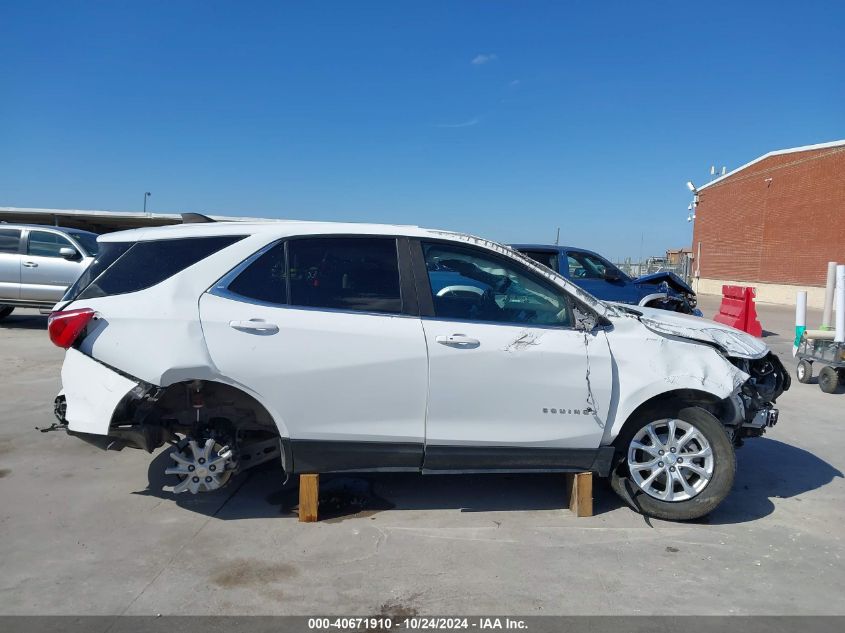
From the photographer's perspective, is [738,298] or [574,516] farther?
[738,298]

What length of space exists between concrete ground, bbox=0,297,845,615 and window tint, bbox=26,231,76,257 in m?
8.05

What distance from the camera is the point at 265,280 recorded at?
3975 mm

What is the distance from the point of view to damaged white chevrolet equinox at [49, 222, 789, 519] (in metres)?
3.84

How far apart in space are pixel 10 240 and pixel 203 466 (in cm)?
1061

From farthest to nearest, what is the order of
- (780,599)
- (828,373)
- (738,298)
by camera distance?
(738,298), (828,373), (780,599)

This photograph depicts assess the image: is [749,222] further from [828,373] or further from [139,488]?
[139,488]

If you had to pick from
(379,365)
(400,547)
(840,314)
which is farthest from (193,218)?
(840,314)

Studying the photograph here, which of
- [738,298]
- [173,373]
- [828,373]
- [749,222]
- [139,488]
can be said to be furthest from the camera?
[749,222]

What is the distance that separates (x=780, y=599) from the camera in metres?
3.29

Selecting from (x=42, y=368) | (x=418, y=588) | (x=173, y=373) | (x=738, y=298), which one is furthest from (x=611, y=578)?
(x=738, y=298)

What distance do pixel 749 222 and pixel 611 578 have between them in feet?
117

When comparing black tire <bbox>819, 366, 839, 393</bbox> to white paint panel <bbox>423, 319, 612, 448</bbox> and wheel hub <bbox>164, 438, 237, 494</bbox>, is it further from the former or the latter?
wheel hub <bbox>164, 438, 237, 494</bbox>

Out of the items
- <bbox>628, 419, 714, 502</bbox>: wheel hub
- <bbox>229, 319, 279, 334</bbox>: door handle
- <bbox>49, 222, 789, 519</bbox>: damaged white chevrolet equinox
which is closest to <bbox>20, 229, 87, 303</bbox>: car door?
<bbox>49, 222, 789, 519</bbox>: damaged white chevrolet equinox

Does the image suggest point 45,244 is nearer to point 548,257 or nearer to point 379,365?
point 548,257
